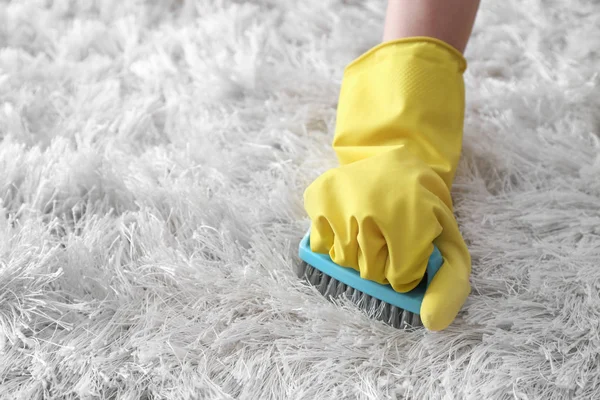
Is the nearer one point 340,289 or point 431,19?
point 340,289

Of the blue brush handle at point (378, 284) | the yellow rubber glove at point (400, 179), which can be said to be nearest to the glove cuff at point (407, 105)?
the yellow rubber glove at point (400, 179)

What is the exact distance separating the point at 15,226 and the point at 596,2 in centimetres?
78

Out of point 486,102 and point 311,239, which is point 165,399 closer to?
point 311,239

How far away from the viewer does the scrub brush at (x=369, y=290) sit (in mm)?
477

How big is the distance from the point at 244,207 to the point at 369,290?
15 cm

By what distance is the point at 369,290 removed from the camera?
0.49 m

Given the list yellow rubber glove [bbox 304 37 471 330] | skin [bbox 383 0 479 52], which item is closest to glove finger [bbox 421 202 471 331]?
yellow rubber glove [bbox 304 37 471 330]

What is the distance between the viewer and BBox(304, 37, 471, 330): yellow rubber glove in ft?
1.51

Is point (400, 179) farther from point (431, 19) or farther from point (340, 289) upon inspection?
point (431, 19)

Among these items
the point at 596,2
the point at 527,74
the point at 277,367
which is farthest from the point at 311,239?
the point at 596,2

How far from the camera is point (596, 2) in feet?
2.79

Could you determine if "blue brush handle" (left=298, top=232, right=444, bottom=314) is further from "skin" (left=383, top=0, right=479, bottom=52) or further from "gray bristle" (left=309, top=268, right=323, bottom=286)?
"skin" (left=383, top=0, right=479, bottom=52)

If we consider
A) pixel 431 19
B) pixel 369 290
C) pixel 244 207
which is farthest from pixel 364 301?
pixel 431 19

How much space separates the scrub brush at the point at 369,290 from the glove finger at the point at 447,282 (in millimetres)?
11
